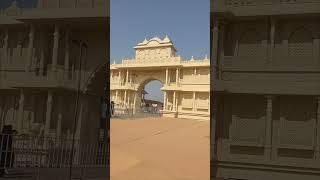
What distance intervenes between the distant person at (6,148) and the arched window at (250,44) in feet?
8.33

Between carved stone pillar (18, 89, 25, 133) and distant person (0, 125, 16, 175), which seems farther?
carved stone pillar (18, 89, 25, 133)

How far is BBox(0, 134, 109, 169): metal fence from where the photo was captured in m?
3.40

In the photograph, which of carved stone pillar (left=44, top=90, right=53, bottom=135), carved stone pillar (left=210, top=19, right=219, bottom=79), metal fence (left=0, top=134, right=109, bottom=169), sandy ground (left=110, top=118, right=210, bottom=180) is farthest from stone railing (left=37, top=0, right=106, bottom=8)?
sandy ground (left=110, top=118, right=210, bottom=180)

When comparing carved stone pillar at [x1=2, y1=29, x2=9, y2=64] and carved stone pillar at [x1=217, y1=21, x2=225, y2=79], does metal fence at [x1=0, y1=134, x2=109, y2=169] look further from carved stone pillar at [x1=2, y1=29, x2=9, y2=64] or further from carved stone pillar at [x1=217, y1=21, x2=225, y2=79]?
carved stone pillar at [x1=217, y1=21, x2=225, y2=79]

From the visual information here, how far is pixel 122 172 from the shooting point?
5.35 feet

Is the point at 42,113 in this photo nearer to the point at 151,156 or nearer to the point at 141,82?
the point at 141,82

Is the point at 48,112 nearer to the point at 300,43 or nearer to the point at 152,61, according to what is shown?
the point at 152,61

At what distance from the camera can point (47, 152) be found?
357 centimetres

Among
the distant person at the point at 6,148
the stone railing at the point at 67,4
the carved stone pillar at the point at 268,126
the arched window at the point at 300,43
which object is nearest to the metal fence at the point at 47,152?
the distant person at the point at 6,148

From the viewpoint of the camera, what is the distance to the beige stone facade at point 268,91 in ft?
10.7

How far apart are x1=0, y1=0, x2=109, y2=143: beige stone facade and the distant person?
0.25 meters

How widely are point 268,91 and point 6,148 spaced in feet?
8.89

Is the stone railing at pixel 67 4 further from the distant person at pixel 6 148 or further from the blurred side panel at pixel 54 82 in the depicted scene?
the distant person at pixel 6 148

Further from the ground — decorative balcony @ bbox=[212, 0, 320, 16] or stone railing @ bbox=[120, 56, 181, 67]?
decorative balcony @ bbox=[212, 0, 320, 16]
